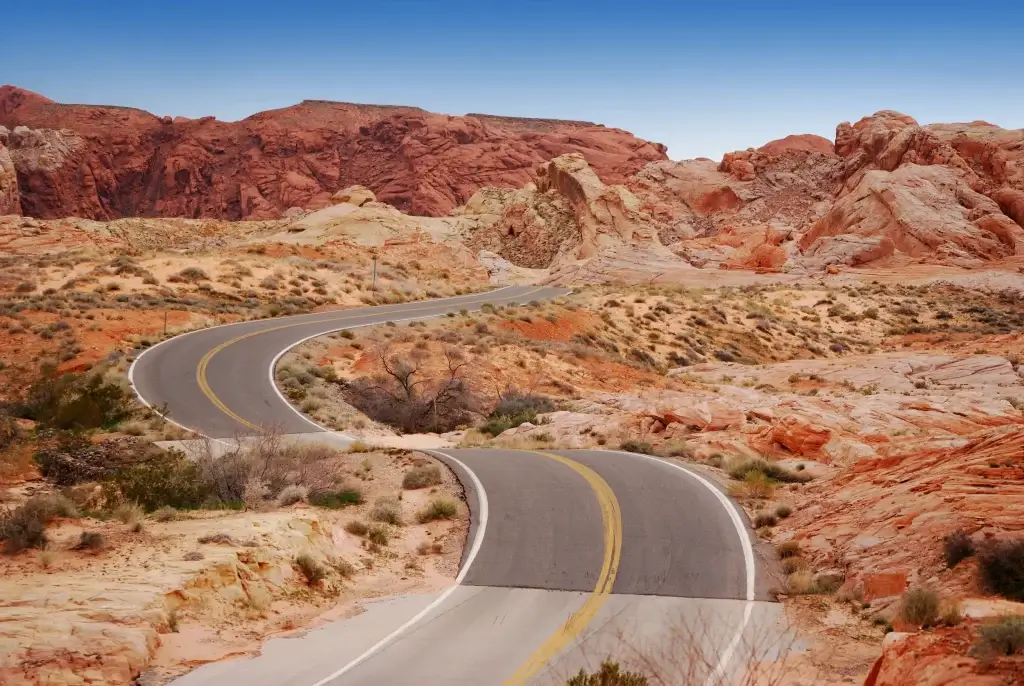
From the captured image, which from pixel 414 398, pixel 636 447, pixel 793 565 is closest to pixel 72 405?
pixel 414 398

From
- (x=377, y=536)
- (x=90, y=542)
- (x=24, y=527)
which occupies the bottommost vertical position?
(x=377, y=536)

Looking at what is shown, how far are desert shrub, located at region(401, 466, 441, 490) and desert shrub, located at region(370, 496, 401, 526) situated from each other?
157 cm

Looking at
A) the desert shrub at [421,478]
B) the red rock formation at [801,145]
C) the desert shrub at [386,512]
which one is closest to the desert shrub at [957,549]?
the desert shrub at [386,512]

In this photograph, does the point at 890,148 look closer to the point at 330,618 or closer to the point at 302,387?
the point at 302,387

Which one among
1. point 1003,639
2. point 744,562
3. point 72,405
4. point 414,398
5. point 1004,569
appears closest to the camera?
point 1003,639

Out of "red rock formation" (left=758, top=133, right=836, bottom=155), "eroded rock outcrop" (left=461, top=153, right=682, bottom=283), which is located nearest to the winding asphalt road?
"eroded rock outcrop" (left=461, top=153, right=682, bottom=283)

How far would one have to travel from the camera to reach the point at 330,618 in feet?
36.2

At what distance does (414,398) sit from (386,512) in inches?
513

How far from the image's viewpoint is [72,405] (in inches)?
861

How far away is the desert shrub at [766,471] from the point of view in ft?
58.2

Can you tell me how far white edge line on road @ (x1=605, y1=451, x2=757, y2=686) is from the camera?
9.16m

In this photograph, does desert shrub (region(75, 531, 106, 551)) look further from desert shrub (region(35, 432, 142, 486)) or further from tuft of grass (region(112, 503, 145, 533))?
desert shrub (region(35, 432, 142, 486))

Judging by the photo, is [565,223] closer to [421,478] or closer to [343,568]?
[421,478]

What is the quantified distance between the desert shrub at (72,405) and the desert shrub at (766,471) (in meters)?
15.2
